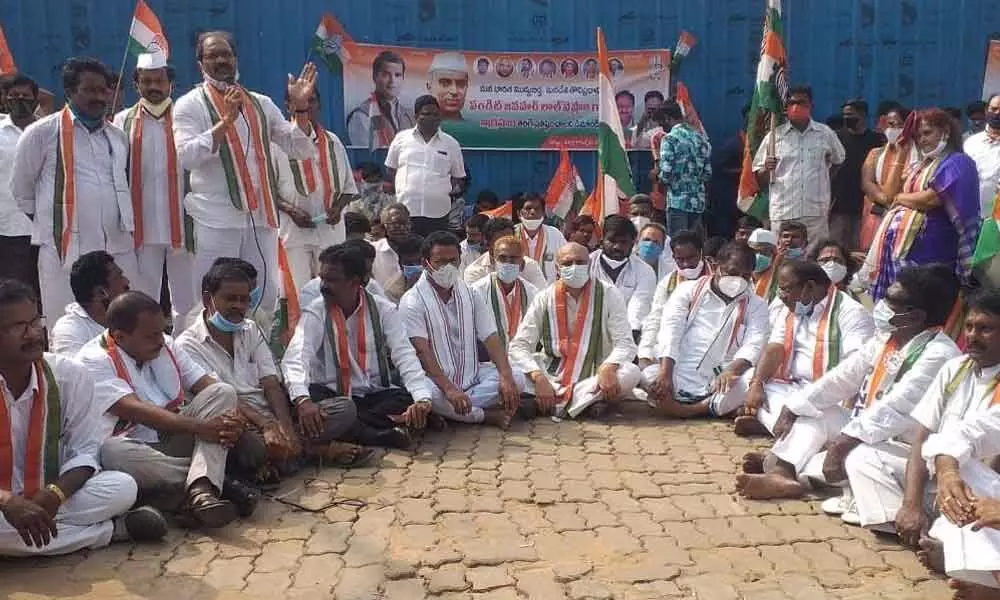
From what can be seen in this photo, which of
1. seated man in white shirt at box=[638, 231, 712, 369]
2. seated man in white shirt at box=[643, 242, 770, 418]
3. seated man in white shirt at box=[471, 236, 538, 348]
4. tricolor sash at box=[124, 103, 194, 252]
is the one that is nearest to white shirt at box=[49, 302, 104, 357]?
tricolor sash at box=[124, 103, 194, 252]

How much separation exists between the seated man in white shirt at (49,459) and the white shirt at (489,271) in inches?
146

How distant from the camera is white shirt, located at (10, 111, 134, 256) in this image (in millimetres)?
5453

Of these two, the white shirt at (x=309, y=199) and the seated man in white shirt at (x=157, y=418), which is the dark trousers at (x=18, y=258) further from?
the seated man in white shirt at (x=157, y=418)

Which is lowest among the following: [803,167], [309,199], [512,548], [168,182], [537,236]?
[512,548]

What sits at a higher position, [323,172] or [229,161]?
[229,161]

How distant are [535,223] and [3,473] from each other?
5.37m

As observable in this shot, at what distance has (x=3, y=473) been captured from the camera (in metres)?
3.62

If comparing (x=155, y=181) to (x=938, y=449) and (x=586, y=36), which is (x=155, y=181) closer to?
(x=938, y=449)

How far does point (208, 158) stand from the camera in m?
5.50

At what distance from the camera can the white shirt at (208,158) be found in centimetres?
549

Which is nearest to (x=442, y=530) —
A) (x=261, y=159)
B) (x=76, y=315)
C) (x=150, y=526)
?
(x=150, y=526)

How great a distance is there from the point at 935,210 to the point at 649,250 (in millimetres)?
2550

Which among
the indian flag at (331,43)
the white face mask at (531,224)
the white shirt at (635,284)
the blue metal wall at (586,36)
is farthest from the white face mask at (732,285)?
the indian flag at (331,43)

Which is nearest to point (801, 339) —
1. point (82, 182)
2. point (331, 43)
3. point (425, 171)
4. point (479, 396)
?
point (479, 396)
